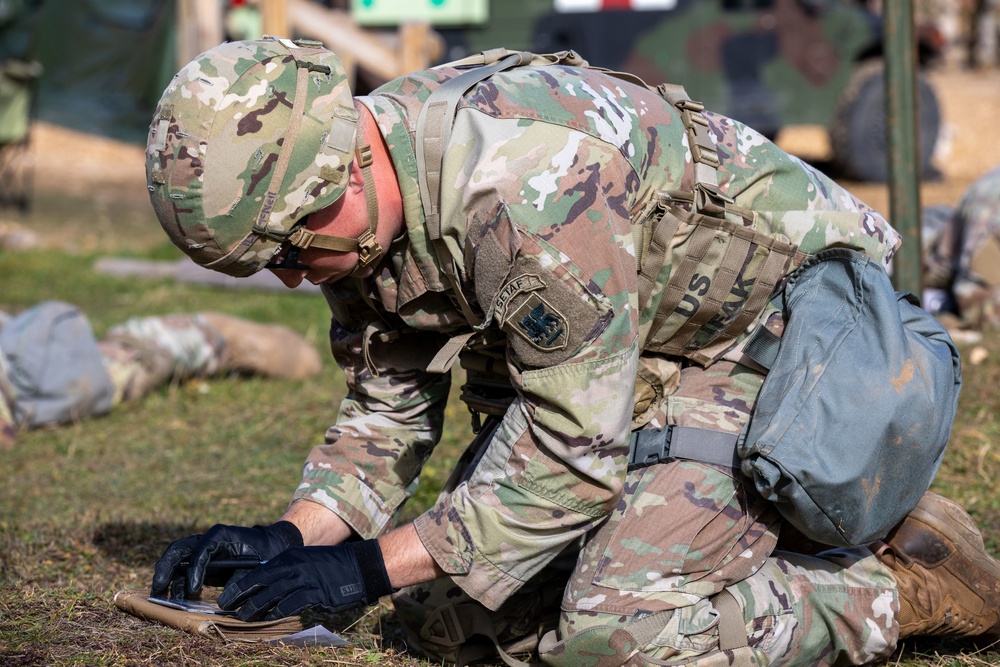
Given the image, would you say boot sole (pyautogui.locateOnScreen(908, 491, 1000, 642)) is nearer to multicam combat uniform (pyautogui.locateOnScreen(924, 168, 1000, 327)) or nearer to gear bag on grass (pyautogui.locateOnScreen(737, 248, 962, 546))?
gear bag on grass (pyautogui.locateOnScreen(737, 248, 962, 546))

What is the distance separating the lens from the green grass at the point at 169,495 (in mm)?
2621

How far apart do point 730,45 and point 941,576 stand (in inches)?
332

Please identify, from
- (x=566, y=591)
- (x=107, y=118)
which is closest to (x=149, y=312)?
(x=566, y=591)

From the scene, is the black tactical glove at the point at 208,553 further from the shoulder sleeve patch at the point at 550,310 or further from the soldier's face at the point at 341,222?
the shoulder sleeve patch at the point at 550,310

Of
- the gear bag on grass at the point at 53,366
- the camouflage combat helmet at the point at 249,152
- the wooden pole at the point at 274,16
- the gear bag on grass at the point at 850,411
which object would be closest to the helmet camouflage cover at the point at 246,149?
the camouflage combat helmet at the point at 249,152

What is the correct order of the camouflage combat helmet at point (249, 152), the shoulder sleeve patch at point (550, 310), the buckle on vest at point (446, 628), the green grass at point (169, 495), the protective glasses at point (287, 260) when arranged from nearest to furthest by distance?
the shoulder sleeve patch at point (550, 310), the camouflage combat helmet at point (249, 152), the protective glasses at point (287, 260), the green grass at point (169, 495), the buckle on vest at point (446, 628)

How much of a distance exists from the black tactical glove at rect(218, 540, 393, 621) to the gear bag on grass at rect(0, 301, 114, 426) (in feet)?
9.94

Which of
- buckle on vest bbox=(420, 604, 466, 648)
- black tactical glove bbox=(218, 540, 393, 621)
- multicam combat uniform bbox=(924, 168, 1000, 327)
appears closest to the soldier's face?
black tactical glove bbox=(218, 540, 393, 621)

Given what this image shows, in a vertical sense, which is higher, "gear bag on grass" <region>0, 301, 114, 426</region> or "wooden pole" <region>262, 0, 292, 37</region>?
"wooden pole" <region>262, 0, 292, 37</region>

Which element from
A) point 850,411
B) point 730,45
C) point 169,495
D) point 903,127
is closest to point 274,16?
point 730,45

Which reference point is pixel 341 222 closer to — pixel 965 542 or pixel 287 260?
pixel 287 260

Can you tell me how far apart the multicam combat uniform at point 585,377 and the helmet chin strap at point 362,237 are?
0.24ft

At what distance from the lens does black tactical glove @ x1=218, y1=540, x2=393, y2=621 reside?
235 cm

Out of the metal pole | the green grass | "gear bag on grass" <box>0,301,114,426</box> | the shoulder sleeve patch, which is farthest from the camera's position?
"gear bag on grass" <box>0,301,114,426</box>
